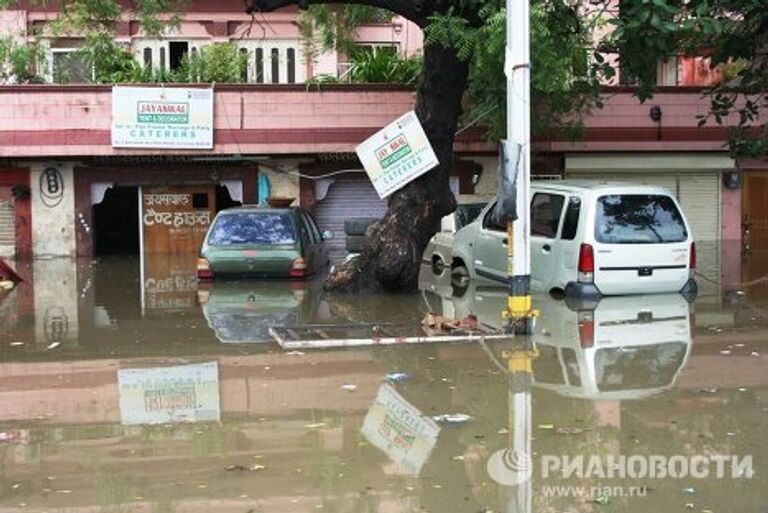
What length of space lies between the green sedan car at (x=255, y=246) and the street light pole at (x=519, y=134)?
6448 mm

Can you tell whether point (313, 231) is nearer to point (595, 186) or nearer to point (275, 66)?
point (595, 186)

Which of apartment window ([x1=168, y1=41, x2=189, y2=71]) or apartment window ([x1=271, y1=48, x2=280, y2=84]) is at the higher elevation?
apartment window ([x1=168, y1=41, x2=189, y2=71])

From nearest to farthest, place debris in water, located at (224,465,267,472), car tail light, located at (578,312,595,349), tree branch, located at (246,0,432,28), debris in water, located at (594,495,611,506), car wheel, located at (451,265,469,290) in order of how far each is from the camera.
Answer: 1. debris in water, located at (594,495,611,506)
2. debris in water, located at (224,465,267,472)
3. car tail light, located at (578,312,595,349)
4. tree branch, located at (246,0,432,28)
5. car wheel, located at (451,265,469,290)

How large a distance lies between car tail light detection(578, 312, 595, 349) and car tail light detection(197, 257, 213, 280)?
6605 mm

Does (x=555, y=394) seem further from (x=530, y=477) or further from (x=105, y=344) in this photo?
(x=105, y=344)

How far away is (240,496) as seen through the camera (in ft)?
17.2

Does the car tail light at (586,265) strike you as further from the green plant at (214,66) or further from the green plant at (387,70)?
the green plant at (214,66)

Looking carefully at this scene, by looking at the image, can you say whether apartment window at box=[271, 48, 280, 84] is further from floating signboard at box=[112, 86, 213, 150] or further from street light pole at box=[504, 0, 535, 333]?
street light pole at box=[504, 0, 535, 333]

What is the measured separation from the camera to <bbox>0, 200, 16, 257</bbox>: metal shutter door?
2238 centimetres

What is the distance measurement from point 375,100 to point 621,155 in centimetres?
629

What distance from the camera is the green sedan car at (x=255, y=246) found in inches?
608

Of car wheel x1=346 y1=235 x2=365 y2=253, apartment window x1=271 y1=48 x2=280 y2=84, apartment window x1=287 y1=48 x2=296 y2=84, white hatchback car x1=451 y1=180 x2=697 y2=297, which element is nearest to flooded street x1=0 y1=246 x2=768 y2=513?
white hatchback car x1=451 y1=180 x2=697 y2=297

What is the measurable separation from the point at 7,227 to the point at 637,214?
1572cm

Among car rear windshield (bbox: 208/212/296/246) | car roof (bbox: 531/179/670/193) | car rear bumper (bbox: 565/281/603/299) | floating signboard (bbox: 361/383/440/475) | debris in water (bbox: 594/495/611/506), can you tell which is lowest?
debris in water (bbox: 594/495/611/506)
